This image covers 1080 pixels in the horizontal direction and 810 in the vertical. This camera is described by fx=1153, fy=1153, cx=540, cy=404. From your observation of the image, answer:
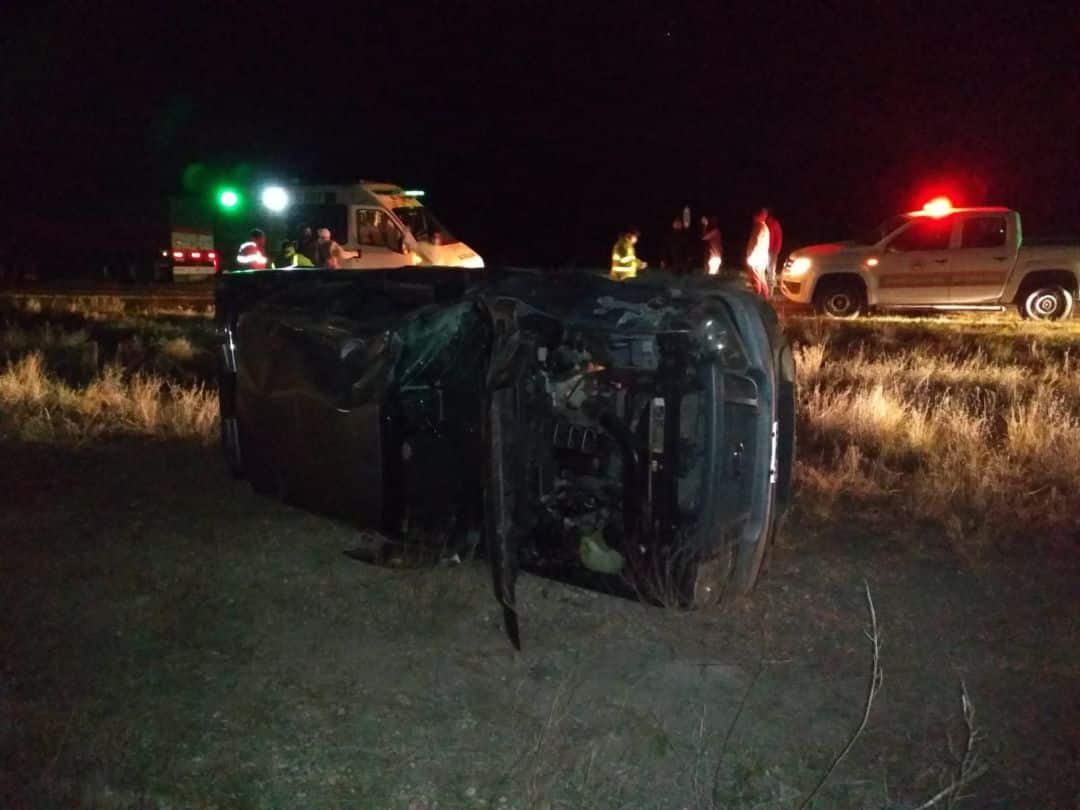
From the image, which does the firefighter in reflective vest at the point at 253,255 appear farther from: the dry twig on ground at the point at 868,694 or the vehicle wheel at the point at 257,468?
the dry twig on ground at the point at 868,694

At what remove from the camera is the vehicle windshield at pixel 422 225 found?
68.5 feet

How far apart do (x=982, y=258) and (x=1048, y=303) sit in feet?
4.15

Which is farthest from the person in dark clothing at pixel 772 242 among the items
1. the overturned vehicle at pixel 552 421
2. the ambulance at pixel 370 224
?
the overturned vehicle at pixel 552 421

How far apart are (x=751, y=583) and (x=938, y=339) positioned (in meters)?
11.7

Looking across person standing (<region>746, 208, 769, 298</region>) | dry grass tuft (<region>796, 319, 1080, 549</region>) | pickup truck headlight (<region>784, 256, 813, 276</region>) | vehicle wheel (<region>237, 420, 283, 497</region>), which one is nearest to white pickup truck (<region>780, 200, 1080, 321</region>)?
pickup truck headlight (<region>784, 256, 813, 276</region>)

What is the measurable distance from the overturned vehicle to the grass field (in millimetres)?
340

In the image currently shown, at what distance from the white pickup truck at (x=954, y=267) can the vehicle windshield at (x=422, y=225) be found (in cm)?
673

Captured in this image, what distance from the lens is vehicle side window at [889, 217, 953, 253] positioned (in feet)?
59.7

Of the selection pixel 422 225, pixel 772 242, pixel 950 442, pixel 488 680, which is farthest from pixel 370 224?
pixel 488 680

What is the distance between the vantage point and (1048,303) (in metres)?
18.0

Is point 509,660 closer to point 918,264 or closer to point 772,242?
point 918,264

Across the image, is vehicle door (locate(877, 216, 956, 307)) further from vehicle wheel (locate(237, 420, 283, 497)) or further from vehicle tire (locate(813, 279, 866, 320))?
vehicle wheel (locate(237, 420, 283, 497))

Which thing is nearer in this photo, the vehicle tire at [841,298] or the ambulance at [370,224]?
the vehicle tire at [841,298]

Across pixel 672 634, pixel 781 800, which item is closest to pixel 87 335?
pixel 672 634
